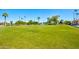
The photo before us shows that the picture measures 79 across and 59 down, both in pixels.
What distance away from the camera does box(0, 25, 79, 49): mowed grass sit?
2062mm

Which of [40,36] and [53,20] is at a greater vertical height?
[53,20]

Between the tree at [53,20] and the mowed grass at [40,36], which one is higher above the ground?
the tree at [53,20]

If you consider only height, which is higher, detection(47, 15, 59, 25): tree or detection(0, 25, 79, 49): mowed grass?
detection(47, 15, 59, 25): tree

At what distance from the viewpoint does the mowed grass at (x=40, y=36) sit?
6.77ft

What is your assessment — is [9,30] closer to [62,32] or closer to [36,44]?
[36,44]

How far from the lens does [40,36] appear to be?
2.08 m

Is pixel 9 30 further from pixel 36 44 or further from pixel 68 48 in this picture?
pixel 68 48

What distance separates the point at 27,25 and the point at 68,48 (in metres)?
0.43

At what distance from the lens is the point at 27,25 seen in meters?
2.08
